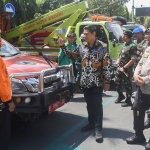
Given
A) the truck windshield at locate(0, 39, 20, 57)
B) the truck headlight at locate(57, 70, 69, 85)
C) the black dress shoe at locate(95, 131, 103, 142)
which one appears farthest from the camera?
the truck windshield at locate(0, 39, 20, 57)

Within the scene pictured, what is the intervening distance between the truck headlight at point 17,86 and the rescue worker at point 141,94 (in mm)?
1639

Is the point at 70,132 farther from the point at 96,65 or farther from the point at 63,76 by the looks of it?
the point at 96,65

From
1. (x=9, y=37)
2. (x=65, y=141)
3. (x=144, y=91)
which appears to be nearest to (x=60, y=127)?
(x=65, y=141)

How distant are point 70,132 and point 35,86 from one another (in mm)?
1224

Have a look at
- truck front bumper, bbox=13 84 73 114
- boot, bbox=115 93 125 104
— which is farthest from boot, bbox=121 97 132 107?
truck front bumper, bbox=13 84 73 114

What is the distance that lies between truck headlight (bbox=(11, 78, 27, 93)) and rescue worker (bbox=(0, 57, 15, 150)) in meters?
0.73

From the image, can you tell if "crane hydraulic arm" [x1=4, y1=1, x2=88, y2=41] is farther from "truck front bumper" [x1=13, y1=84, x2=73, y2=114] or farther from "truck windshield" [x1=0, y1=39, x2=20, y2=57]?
"truck front bumper" [x1=13, y1=84, x2=73, y2=114]

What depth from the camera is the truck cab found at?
3.87 metres

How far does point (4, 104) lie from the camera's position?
3.09 m

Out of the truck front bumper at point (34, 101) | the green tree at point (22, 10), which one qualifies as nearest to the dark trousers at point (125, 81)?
the truck front bumper at point (34, 101)

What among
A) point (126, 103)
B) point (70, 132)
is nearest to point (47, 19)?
point (126, 103)

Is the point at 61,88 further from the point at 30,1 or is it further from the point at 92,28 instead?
the point at 30,1

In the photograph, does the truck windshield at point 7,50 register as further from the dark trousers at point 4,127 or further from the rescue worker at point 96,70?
the dark trousers at point 4,127

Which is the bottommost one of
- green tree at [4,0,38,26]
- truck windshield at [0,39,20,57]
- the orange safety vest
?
the orange safety vest
